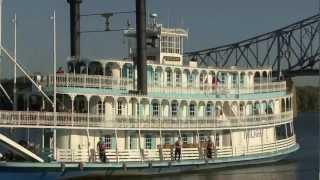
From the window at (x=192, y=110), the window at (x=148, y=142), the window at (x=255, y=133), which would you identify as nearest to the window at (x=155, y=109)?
the window at (x=148, y=142)

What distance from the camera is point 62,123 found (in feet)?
109

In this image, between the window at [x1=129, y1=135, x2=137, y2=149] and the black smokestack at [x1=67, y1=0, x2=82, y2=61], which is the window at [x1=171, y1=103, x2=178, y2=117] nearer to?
the window at [x1=129, y1=135, x2=137, y2=149]

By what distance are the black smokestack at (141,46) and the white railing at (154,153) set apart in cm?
325

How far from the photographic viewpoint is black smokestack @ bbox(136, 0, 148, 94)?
120ft

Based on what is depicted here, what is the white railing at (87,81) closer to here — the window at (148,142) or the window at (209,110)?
the window at (148,142)

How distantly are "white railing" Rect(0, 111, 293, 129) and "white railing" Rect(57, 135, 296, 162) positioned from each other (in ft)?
3.94

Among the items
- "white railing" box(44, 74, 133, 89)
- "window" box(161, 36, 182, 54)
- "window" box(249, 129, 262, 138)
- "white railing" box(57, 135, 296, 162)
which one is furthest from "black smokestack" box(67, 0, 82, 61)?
"window" box(249, 129, 262, 138)

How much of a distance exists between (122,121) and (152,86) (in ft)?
12.0

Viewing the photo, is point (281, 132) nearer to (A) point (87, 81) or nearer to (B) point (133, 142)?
(B) point (133, 142)

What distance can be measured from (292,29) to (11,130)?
109 metres

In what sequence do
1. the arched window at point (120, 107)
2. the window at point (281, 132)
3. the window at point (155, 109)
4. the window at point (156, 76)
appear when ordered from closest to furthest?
the arched window at point (120, 107)
the window at point (155, 109)
the window at point (156, 76)
the window at point (281, 132)

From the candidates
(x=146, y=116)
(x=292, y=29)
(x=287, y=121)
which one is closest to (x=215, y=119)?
(x=146, y=116)

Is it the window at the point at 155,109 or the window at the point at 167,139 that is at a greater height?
the window at the point at 155,109

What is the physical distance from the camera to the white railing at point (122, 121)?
31759 millimetres
